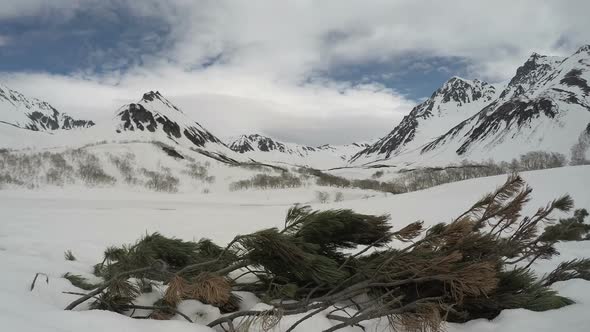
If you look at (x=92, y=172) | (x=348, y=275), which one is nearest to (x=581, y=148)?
(x=92, y=172)

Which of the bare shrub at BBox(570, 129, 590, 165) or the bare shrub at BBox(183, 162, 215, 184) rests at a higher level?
the bare shrub at BBox(570, 129, 590, 165)

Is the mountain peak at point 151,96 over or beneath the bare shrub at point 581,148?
over

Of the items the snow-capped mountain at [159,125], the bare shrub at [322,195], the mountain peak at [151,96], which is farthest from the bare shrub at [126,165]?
the mountain peak at [151,96]

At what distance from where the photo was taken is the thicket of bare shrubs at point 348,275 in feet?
7.70

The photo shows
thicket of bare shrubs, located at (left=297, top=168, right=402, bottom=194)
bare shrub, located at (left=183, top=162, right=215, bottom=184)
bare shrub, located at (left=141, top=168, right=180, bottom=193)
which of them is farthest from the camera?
thicket of bare shrubs, located at (left=297, top=168, right=402, bottom=194)

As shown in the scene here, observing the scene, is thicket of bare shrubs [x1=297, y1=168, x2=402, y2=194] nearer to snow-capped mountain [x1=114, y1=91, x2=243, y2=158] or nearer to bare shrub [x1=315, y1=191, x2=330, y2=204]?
bare shrub [x1=315, y1=191, x2=330, y2=204]

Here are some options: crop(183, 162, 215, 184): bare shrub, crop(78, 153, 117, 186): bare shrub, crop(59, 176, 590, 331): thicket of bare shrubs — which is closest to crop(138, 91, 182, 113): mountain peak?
crop(183, 162, 215, 184): bare shrub

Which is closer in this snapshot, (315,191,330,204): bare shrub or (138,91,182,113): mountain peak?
(315,191,330,204): bare shrub

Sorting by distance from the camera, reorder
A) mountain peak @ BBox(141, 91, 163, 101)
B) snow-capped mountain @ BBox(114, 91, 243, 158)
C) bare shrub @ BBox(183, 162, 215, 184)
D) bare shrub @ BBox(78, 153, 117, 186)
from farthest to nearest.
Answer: mountain peak @ BBox(141, 91, 163, 101) < snow-capped mountain @ BBox(114, 91, 243, 158) < bare shrub @ BBox(183, 162, 215, 184) < bare shrub @ BBox(78, 153, 117, 186)

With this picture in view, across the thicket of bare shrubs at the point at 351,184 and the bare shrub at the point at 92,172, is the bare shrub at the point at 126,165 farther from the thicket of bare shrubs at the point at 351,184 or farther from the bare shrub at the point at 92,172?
the thicket of bare shrubs at the point at 351,184

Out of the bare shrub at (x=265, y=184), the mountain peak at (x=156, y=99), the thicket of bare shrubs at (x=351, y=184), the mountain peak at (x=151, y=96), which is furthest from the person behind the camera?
the mountain peak at (x=151, y=96)

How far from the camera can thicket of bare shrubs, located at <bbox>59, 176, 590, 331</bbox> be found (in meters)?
2.35

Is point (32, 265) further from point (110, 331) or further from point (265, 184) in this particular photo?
point (265, 184)

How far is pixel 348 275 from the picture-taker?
2.89 metres
